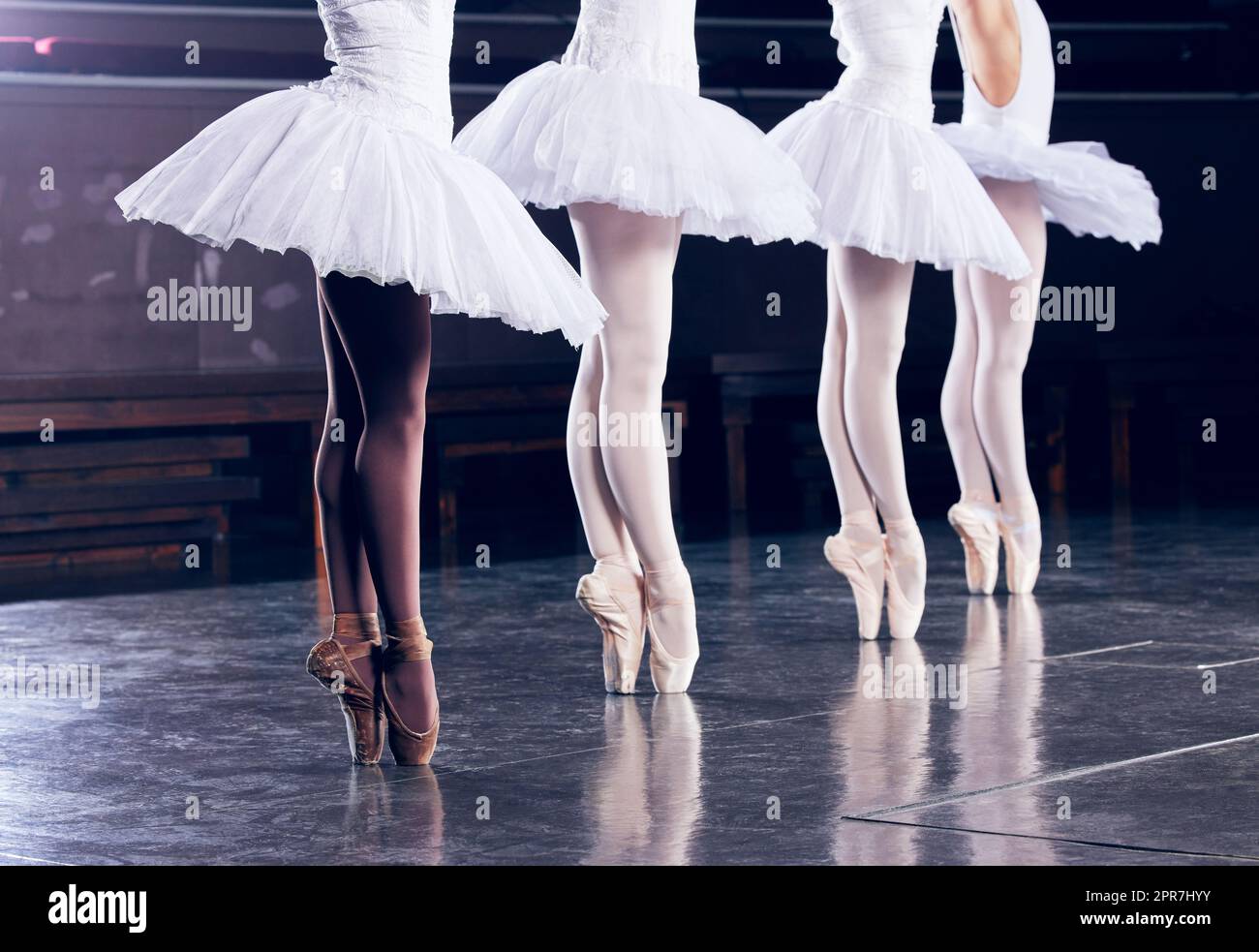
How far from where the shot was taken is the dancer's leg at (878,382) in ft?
11.1

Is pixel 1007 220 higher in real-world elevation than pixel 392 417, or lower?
higher

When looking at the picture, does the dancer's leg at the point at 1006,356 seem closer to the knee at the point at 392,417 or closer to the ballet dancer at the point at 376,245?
the ballet dancer at the point at 376,245

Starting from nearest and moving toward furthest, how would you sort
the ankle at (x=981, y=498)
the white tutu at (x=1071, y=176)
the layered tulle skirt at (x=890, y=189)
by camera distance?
the layered tulle skirt at (x=890, y=189) → the white tutu at (x=1071, y=176) → the ankle at (x=981, y=498)

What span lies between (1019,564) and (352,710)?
212 centimetres

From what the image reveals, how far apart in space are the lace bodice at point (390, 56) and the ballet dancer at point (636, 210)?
427 mm

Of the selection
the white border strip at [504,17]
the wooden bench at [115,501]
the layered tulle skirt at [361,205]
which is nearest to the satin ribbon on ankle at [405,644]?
the layered tulle skirt at [361,205]

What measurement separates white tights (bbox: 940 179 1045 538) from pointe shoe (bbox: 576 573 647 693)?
147cm

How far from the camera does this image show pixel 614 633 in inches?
112

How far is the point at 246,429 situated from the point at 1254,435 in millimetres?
4288

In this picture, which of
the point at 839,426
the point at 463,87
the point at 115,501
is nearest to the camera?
the point at 839,426
